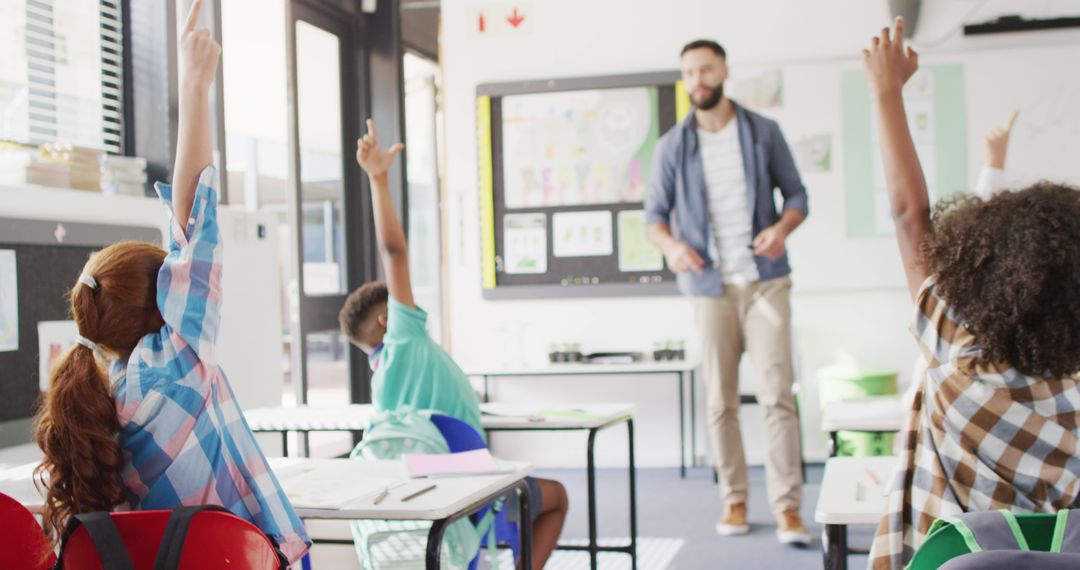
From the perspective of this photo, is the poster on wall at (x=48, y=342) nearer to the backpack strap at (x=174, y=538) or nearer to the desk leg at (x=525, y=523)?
the desk leg at (x=525, y=523)

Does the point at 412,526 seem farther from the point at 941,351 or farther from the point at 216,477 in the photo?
the point at 941,351

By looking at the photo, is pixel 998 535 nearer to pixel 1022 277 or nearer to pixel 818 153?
pixel 1022 277

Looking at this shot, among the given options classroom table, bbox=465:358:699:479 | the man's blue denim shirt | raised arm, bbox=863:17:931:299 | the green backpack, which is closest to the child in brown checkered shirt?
raised arm, bbox=863:17:931:299

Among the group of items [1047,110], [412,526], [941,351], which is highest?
[1047,110]

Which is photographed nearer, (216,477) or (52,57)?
(216,477)

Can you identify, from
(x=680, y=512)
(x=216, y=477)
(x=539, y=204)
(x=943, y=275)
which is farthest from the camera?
(x=539, y=204)

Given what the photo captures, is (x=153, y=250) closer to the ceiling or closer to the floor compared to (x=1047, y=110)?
closer to the floor

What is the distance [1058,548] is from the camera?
1.25m

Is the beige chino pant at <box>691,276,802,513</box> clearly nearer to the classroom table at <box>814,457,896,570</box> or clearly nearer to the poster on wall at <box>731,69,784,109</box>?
the poster on wall at <box>731,69,784,109</box>

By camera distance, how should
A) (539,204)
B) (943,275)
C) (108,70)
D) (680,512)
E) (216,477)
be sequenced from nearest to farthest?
1. (943,275)
2. (216,477)
3. (108,70)
4. (680,512)
5. (539,204)

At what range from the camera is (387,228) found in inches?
110

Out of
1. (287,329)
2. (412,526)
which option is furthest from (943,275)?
(287,329)

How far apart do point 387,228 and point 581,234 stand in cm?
317

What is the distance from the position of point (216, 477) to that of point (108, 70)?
107 inches
